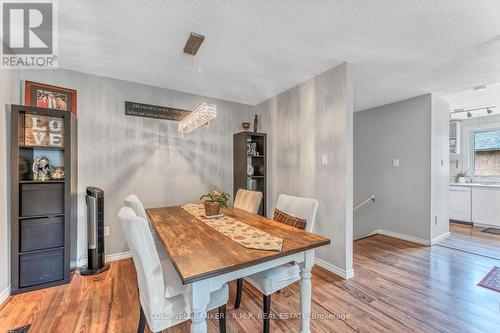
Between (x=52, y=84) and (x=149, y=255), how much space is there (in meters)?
2.72

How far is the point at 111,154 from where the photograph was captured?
9.66ft

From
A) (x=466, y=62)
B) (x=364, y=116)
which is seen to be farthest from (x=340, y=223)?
(x=364, y=116)

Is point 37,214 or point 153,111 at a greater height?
point 153,111

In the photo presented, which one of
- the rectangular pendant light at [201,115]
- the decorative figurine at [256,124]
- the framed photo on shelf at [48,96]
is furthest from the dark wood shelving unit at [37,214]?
the decorative figurine at [256,124]

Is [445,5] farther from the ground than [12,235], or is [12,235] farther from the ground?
[445,5]

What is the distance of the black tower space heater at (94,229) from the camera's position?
99.0 inches

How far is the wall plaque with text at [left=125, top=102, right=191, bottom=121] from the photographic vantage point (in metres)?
3.08

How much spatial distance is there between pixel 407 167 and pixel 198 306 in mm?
4013

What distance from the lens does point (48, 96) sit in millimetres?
2568

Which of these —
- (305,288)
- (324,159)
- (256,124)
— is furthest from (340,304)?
(256,124)

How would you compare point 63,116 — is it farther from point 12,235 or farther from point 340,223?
point 340,223

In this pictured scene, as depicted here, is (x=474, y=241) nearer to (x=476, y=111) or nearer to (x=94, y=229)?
(x=476, y=111)

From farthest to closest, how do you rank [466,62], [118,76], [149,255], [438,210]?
[438,210] → [118,76] → [466,62] → [149,255]

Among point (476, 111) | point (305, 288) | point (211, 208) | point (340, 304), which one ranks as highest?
point (476, 111)
